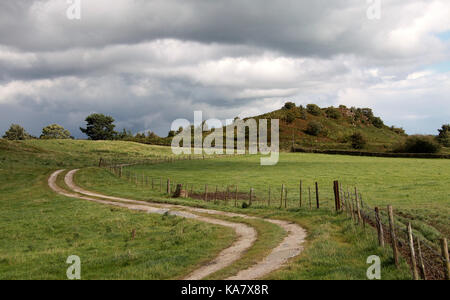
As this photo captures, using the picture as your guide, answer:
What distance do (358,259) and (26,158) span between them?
77.4m

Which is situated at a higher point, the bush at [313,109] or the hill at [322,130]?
the bush at [313,109]

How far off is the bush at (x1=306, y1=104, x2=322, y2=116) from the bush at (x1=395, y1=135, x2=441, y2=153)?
297 ft

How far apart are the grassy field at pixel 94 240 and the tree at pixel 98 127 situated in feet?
423

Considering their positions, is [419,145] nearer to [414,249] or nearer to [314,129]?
[314,129]

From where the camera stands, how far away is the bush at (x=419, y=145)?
95.8 metres

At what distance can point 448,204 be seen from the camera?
30.7m

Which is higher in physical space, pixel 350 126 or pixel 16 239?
pixel 350 126

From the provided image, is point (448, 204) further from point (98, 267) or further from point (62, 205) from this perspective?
point (62, 205)

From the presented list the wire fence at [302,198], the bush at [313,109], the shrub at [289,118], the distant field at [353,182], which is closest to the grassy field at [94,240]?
the wire fence at [302,198]

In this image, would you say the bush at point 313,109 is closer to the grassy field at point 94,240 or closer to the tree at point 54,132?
the tree at point 54,132
